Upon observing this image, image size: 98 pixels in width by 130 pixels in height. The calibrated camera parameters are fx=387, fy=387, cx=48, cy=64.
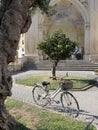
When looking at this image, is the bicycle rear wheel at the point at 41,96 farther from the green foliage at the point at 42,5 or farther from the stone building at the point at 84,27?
the stone building at the point at 84,27

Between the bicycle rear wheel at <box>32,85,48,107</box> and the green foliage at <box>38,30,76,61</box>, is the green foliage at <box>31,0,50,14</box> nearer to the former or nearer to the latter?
the bicycle rear wheel at <box>32,85,48,107</box>

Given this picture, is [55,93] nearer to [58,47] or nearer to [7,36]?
[7,36]

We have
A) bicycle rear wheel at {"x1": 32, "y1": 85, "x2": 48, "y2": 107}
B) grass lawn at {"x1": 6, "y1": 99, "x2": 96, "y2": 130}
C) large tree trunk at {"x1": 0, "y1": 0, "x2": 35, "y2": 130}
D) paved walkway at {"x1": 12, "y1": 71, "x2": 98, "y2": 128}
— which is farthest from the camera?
bicycle rear wheel at {"x1": 32, "y1": 85, "x2": 48, "y2": 107}

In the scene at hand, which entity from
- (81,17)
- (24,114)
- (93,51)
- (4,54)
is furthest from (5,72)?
(81,17)

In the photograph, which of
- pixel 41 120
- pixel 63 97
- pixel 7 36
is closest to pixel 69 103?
pixel 63 97

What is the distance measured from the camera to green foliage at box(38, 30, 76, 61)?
18344 mm

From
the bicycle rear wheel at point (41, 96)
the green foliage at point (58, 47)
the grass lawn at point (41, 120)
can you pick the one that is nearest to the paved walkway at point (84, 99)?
the bicycle rear wheel at point (41, 96)

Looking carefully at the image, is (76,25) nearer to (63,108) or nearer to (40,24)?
(40,24)

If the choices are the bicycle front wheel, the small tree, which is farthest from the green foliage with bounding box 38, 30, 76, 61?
the bicycle front wheel

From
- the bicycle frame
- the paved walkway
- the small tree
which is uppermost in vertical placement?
the small tree

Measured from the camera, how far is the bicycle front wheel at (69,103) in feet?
33.1

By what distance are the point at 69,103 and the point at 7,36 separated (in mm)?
Answer: 4052

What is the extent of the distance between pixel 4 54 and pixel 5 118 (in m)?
1.13

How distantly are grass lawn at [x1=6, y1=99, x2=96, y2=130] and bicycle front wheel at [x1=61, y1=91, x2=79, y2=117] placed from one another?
87cm
